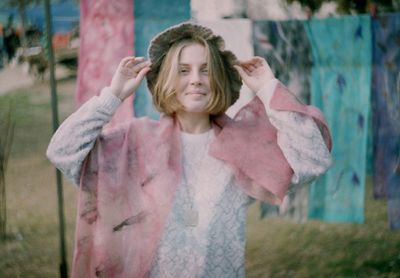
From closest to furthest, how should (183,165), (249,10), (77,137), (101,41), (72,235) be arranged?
1. (77,137)
2. (183,165)
3. (101,41)
4. (249,10)
5. (72,235)

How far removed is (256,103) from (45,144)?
9.59ft

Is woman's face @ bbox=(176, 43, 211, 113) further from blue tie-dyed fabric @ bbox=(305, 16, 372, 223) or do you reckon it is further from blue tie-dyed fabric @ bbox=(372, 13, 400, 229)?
blue tie-dyed fabric @ bbox=(372, 13, 400, 229)

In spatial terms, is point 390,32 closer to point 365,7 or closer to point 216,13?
point 365,7

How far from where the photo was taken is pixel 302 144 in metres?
1.46

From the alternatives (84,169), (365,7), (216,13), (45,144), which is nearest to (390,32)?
(365,7)

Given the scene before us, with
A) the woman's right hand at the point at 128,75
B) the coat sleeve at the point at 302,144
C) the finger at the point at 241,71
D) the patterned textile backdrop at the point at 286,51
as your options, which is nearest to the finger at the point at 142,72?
the woman's right hand at the point at 128,75

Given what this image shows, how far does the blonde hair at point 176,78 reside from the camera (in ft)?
4.93

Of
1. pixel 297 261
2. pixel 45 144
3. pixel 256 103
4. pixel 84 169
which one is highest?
pixel 256 103

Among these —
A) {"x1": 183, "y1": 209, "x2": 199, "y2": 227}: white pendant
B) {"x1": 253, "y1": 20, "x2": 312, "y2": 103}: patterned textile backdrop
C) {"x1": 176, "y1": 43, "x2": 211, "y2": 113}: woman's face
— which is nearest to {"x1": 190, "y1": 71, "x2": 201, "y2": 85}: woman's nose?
{"x1": 176, "y1": 43, "x2": 211, "y2": 113}: woman's face

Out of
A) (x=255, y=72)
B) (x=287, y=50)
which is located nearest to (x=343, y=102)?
(x=287, y=50)

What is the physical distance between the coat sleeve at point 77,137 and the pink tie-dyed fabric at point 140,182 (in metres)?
0.06

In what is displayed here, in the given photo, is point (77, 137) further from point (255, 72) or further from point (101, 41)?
point (101, 41)

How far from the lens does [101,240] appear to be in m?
1.54

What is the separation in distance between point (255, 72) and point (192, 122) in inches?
9.2
